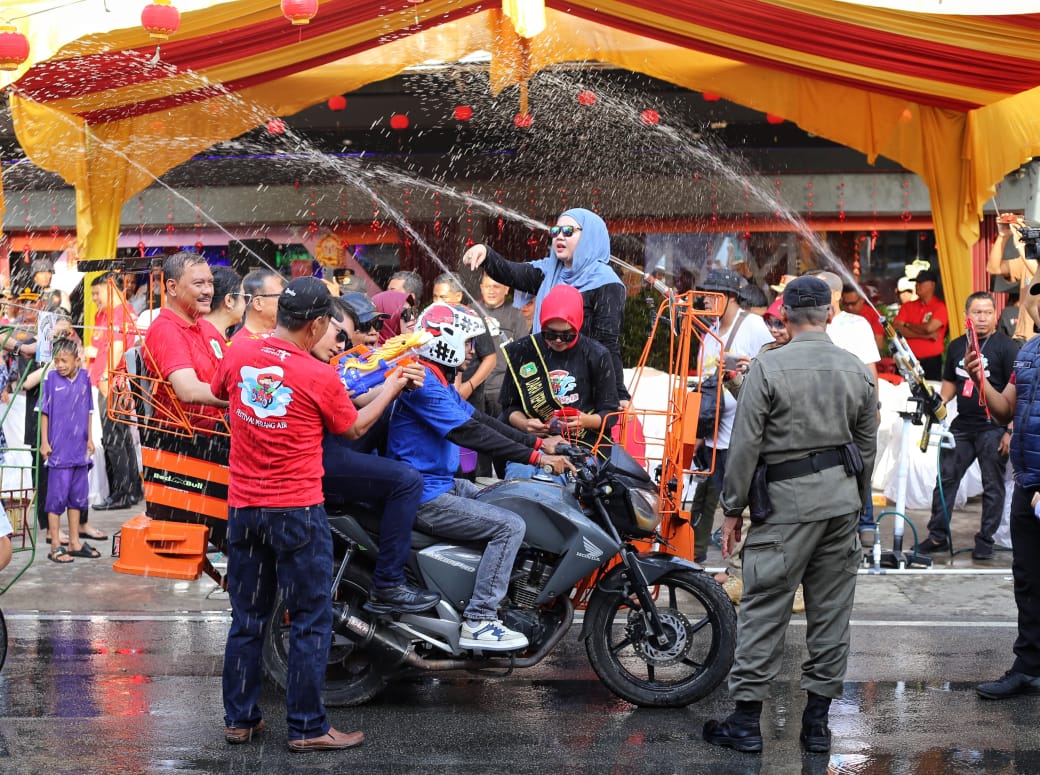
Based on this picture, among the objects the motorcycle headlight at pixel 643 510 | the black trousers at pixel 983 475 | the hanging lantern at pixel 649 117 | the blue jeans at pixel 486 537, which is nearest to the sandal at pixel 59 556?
the blue jeans at pixel 486 537

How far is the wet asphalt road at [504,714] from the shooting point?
5359 millimetres

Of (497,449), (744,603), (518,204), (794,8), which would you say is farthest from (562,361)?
(518,204)

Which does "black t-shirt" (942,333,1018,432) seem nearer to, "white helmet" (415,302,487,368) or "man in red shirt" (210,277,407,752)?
"white helmet" (415,302,487,368)

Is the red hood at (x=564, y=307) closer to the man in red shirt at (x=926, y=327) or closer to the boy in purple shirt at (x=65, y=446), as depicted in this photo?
the boy in purple shirt at (x=65, y=446)

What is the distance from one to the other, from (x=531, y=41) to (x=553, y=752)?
8.07 meters

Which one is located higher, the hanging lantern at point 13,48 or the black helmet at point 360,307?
the hanging lantern at point 13,48

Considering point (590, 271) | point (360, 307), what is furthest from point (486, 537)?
point (590, 271)

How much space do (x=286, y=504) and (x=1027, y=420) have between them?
347cm

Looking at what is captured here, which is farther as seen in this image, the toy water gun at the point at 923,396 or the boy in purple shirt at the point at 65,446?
the boy in purple shirt at the point at 65,446

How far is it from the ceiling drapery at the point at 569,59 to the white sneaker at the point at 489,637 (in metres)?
6.84

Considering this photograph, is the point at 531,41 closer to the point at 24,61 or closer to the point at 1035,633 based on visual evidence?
the point at 24,61

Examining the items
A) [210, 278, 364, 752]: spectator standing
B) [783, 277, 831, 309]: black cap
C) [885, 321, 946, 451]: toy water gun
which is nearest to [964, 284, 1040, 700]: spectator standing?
[783, 277, 831, 309]: black cap

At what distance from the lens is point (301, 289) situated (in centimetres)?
534

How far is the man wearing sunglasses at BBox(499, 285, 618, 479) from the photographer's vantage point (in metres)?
6.90
